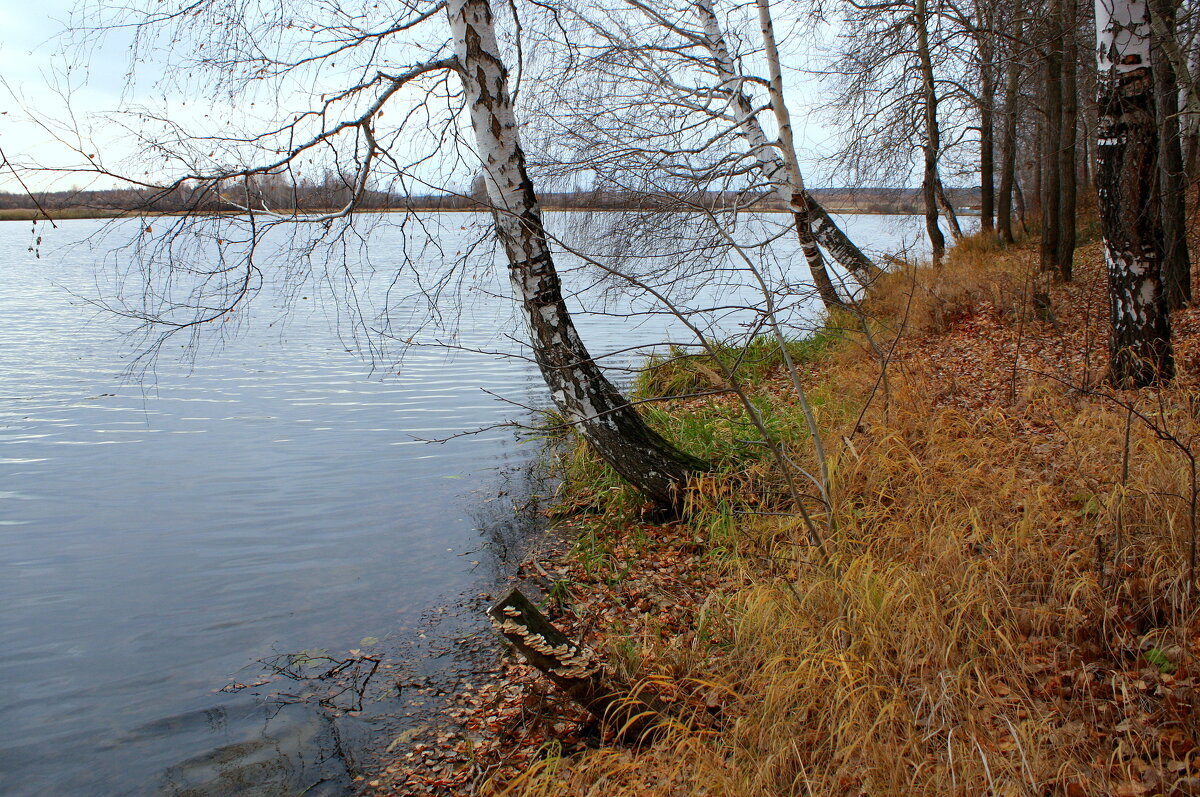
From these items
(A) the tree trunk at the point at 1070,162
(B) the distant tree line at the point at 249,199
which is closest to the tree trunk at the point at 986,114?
(A) the tree trunk at the point at 1070,162

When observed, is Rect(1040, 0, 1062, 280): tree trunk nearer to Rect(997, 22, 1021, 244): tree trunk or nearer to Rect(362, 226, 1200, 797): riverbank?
Rect(997, 22, 1021, 244): tree trunk

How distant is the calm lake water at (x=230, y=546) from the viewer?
3969mm

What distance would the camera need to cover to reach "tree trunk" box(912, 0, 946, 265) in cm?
1112

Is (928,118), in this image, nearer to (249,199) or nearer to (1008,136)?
(1008,136)

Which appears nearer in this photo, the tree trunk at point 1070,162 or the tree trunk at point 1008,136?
the tree trunk at point 1070,162

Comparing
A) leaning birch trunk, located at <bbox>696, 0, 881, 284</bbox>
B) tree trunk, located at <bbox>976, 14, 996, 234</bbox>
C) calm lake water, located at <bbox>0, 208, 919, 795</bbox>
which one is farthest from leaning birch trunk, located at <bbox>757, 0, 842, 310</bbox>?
calm lake water, located at <bbox>0, 208, 919, 795</bbox>

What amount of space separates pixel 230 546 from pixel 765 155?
25.2 feet

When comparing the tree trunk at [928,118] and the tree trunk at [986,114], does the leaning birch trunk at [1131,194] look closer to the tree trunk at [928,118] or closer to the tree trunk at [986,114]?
the tree trunk at [986,114]

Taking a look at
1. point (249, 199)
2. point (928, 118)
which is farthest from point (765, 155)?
point (249, 199)

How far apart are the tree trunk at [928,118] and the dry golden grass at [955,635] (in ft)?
24.8

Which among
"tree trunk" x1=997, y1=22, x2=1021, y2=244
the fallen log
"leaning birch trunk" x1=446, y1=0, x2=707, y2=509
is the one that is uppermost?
"tree trunk" x1=997, y1=22, x2=1021, y2=244

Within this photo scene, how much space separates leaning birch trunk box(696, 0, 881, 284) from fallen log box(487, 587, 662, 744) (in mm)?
6044

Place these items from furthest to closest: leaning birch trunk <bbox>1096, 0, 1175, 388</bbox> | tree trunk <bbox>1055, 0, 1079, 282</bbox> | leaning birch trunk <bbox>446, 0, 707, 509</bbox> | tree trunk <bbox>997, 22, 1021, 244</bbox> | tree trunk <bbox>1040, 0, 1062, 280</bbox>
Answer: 1. tree trunk <bbox>997, 22, 1021, 244</bbox>
2. tree trunk <bbox>1055, 0, 1079, 282</bbox>
3. tree trunk <bbox>1040, 0, 1062, 280</bbox>
4. leaning birch trunk <bbox>1096, 0, 1175, 388</bbox>
5. leaning birch trunk <bbox>446, 0, 707, 509</bbox>

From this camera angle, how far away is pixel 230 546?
20.7 ft
